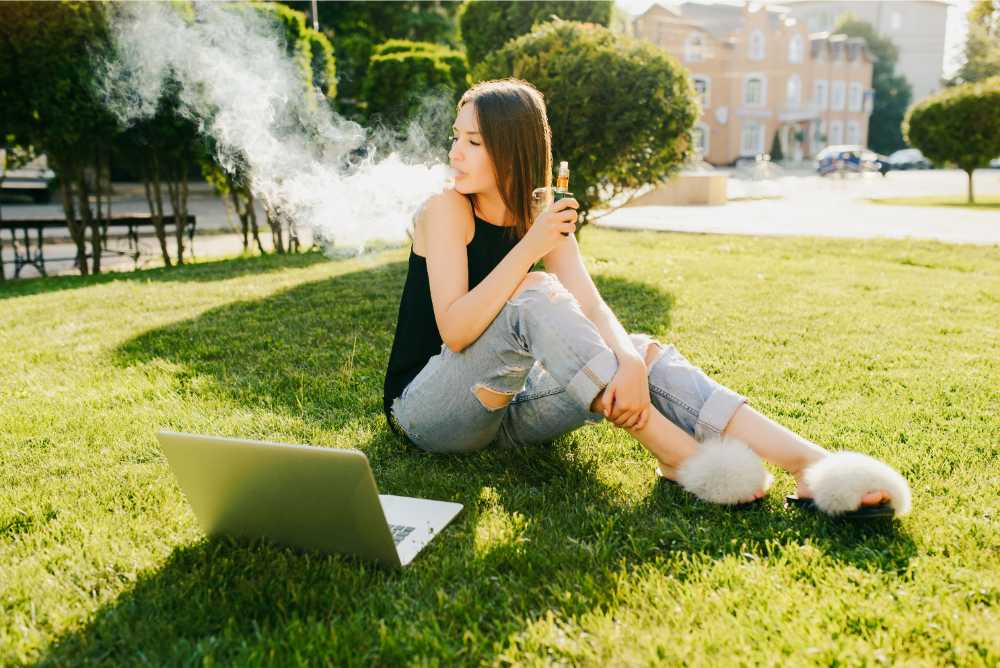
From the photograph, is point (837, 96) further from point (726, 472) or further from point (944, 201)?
point (726, 472)

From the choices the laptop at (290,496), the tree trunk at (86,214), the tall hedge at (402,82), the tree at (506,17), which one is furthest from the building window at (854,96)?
the laptop at (290,496)

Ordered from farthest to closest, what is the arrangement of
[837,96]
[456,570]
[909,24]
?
1. [909,24]
2. [837,96]
3. [456,570]

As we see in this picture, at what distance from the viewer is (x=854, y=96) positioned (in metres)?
51.2

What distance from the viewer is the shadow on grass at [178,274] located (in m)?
7.37

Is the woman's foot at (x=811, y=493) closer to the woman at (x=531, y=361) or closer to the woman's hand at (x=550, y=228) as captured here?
the woman at (x=531, y=361)

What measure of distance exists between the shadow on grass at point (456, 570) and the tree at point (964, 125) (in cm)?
1882

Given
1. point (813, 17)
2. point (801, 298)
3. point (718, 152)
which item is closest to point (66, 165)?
point (801, 298)

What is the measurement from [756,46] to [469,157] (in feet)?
156

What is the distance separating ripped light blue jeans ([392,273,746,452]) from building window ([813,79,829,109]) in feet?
171

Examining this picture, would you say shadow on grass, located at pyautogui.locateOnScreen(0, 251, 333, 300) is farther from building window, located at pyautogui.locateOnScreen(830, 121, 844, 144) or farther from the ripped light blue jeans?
building window, located at pyautogui.locateOnScreen(830, 121, 844, 144)

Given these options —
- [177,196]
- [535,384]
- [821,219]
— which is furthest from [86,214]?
[821,219]

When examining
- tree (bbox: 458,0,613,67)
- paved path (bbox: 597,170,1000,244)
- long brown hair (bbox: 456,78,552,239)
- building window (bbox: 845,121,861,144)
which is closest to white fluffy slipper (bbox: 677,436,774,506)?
long brown hair (bbox: 456,78,552,239)

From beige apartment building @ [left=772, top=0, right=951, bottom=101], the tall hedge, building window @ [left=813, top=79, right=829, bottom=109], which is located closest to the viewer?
the tall hedge

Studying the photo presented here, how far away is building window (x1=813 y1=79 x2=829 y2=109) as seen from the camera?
4931cm
